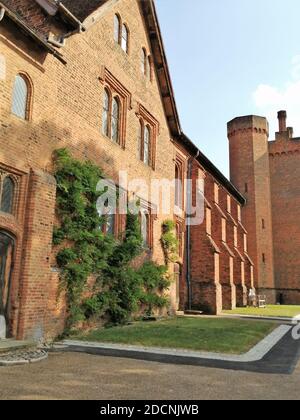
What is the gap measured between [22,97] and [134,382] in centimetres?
665

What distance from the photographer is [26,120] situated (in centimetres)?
923

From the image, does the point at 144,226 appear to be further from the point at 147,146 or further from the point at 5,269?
the point at 5,269

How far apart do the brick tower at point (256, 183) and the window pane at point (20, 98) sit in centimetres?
2967

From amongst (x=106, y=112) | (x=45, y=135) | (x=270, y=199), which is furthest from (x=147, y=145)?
(x=270, y=199)

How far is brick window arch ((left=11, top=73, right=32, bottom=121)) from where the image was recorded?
9031mm

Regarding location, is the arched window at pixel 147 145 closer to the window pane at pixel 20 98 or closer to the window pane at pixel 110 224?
the window pane at pixel 110 224

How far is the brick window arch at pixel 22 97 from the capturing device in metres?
9.03

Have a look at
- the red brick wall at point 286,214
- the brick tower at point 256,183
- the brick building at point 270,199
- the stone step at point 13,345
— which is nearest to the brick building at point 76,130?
the stone step at point 13,345

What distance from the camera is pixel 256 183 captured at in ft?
122

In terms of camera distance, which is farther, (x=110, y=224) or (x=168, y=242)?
(x=168, y=242)

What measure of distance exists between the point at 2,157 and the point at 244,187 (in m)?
31.3

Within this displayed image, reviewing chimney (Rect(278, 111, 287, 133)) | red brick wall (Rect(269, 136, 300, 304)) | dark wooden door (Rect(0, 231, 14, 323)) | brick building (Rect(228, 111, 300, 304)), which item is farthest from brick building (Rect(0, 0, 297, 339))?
chimney (Rect(278, 111, 287, 133))

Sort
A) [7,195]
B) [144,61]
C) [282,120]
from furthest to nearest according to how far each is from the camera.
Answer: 1. [282,120]
2. [144,61]
3. [7,195]
